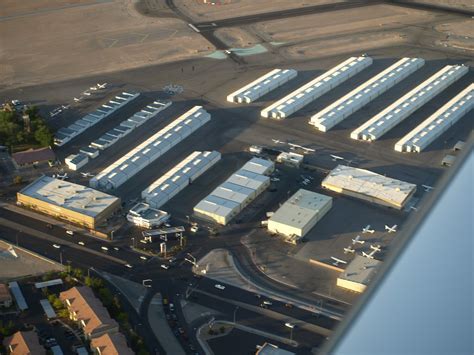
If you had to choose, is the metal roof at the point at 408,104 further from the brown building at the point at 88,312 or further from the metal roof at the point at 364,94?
the brown building at the point at 88,312

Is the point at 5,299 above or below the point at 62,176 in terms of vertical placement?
below

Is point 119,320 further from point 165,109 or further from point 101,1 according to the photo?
point 101,1

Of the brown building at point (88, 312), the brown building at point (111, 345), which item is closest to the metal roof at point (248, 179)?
the brown building at point (88, 312)

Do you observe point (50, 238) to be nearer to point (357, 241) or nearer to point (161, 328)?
point (161, 328)

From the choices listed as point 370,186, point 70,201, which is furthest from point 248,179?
point 70,201

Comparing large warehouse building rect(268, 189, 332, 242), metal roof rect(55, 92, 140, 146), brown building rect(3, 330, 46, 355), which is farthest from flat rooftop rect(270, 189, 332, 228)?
metal roof rect(55, 92, 140, 146)

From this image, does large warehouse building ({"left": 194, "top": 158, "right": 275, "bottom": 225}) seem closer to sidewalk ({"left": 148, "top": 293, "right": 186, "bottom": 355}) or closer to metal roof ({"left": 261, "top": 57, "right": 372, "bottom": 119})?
sidewalk ({"left": 148, "top": 293, "right": 186, "bottom": 355})

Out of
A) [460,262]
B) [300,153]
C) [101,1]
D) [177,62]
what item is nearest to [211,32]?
[177,62]
